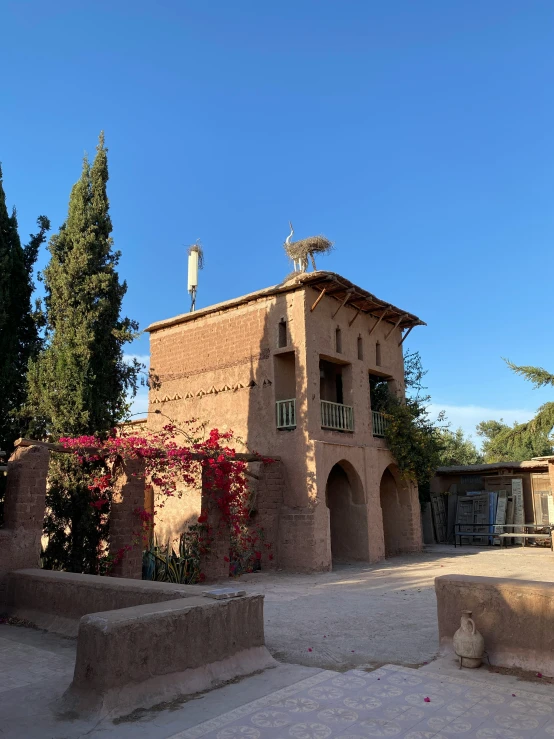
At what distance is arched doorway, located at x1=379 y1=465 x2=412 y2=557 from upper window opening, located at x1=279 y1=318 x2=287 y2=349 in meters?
5.46

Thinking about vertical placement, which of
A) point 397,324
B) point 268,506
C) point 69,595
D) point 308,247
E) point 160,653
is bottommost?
point 160,653

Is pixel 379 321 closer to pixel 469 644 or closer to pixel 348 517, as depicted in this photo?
pixel 348 517

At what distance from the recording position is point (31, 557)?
8297 mm

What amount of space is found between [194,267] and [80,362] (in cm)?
987

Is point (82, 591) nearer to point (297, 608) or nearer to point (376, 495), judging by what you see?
point (297, 608)

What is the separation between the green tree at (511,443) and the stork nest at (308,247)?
8.72 m

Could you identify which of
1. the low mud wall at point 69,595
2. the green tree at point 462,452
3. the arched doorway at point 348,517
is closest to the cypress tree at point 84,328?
the low mud wall at point 69,595

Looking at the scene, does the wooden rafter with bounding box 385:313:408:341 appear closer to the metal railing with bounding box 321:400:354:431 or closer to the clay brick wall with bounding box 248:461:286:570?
the metal railing with bounding box 321:400:354:431

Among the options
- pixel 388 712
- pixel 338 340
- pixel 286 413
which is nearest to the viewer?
pixel 388 712

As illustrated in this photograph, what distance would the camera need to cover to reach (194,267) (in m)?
20.5

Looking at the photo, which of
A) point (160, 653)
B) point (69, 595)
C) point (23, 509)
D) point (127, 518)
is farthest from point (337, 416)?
point (160, 653)

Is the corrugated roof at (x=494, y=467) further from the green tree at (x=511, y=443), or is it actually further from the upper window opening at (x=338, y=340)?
the upper window opening at (x=338, y=340)

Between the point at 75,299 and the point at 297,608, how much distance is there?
7.31 metres

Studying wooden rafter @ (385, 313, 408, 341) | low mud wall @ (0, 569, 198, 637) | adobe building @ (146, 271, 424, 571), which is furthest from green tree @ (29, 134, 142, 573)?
wooden rafter @ (385, 313, 408, 341)
